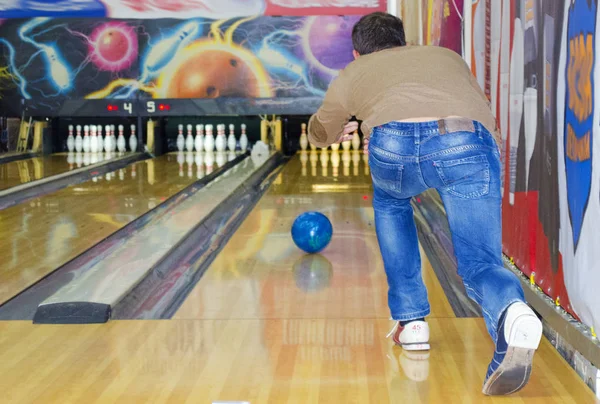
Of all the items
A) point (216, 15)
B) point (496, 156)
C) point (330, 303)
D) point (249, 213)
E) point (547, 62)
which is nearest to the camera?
point (496, 156)

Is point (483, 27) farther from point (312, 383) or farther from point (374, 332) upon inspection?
point (312, 383)

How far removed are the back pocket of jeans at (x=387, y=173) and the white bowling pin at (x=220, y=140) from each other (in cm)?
668

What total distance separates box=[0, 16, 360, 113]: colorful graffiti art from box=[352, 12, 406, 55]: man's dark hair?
608 centimetres

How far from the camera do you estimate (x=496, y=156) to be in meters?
2.13

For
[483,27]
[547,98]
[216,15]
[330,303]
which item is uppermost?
[216,15]

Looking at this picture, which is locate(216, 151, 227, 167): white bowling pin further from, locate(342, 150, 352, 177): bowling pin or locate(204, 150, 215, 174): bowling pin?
locate(342, 150, 352, 177): bowling pin

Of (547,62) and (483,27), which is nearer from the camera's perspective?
(547,62)

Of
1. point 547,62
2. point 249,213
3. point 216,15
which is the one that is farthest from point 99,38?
point 547,62

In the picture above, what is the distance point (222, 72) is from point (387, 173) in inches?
250

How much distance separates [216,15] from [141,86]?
992mm

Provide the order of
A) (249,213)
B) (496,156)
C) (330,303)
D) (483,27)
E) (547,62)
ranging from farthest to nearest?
1. (249,213)
2. (483,27)
3. (330,303)
4. (547,62)
5. (496,156)

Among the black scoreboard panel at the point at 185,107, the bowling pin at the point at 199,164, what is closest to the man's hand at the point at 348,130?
the bowling pin at the point at 199,164

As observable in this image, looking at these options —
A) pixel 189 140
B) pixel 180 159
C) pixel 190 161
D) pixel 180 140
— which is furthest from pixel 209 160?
pixel 180 140

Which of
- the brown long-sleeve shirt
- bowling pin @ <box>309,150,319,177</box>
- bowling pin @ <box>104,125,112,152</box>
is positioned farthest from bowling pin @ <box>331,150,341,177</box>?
the brown long-sleeve shirt
